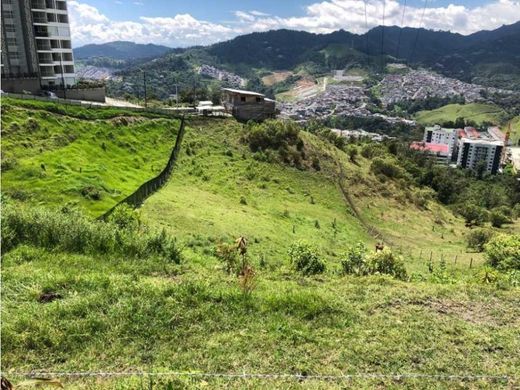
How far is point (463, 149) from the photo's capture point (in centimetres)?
15512

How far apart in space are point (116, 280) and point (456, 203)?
73.5 metres

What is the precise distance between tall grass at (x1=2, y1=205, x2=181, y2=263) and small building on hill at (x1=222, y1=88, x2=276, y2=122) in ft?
168

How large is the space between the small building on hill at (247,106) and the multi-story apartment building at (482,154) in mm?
102373

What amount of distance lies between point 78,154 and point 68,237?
83.0ft

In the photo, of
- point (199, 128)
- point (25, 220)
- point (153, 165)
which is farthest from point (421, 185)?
point (25, 220)

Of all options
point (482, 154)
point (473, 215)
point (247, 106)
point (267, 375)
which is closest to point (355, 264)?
point (267, 375)

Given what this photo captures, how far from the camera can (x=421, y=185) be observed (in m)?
75.6

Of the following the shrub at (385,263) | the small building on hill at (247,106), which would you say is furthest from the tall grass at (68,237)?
the small building on hill at (247,106)

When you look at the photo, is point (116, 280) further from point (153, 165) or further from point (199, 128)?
point (199, 128)

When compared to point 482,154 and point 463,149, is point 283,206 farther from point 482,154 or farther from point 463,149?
point 463,149

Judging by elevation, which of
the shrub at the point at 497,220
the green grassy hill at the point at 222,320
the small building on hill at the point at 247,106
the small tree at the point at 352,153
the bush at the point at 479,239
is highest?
the small building on hill at the point at 247,106

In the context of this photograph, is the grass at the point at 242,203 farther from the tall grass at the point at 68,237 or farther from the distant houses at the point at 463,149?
the distant houses at the point at 463,149

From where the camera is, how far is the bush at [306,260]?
20.2 m

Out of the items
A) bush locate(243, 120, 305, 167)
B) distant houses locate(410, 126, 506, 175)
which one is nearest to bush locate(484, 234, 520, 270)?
bush locate(243, 120, 305, 167)
